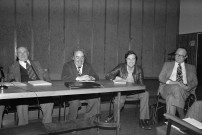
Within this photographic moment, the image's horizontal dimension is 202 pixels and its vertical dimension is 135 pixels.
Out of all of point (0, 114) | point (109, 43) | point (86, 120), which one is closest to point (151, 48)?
point (109, 43)

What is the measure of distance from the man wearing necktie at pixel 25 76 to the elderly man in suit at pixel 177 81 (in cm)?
197

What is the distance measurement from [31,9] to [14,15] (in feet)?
1.38

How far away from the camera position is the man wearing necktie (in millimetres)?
3002

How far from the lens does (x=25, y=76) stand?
342 cm

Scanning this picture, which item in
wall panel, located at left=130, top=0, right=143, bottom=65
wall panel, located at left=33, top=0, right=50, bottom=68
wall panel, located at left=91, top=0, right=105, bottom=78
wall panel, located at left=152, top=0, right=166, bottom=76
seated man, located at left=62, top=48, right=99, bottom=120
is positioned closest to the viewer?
seated man, located at left=62, top=48, right=99, bottom=120

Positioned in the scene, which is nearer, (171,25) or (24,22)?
(24,22)

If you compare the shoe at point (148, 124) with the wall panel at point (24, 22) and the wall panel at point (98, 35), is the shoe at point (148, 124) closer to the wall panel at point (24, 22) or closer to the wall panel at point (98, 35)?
the wall panel at point (98, 35)

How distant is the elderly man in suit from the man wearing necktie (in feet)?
6.46

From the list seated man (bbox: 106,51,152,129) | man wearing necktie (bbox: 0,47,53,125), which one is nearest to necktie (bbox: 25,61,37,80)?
man wearing necktie (bbox: 0,47,53,125)

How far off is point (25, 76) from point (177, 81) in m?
2.64

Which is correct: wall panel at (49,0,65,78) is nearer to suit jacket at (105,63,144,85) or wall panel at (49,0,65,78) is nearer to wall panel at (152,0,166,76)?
suit jacket at (105,63,144,85)

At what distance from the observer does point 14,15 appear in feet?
16.2

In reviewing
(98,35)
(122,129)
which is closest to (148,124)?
(122,129)

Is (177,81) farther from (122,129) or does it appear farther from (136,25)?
(136,25)
